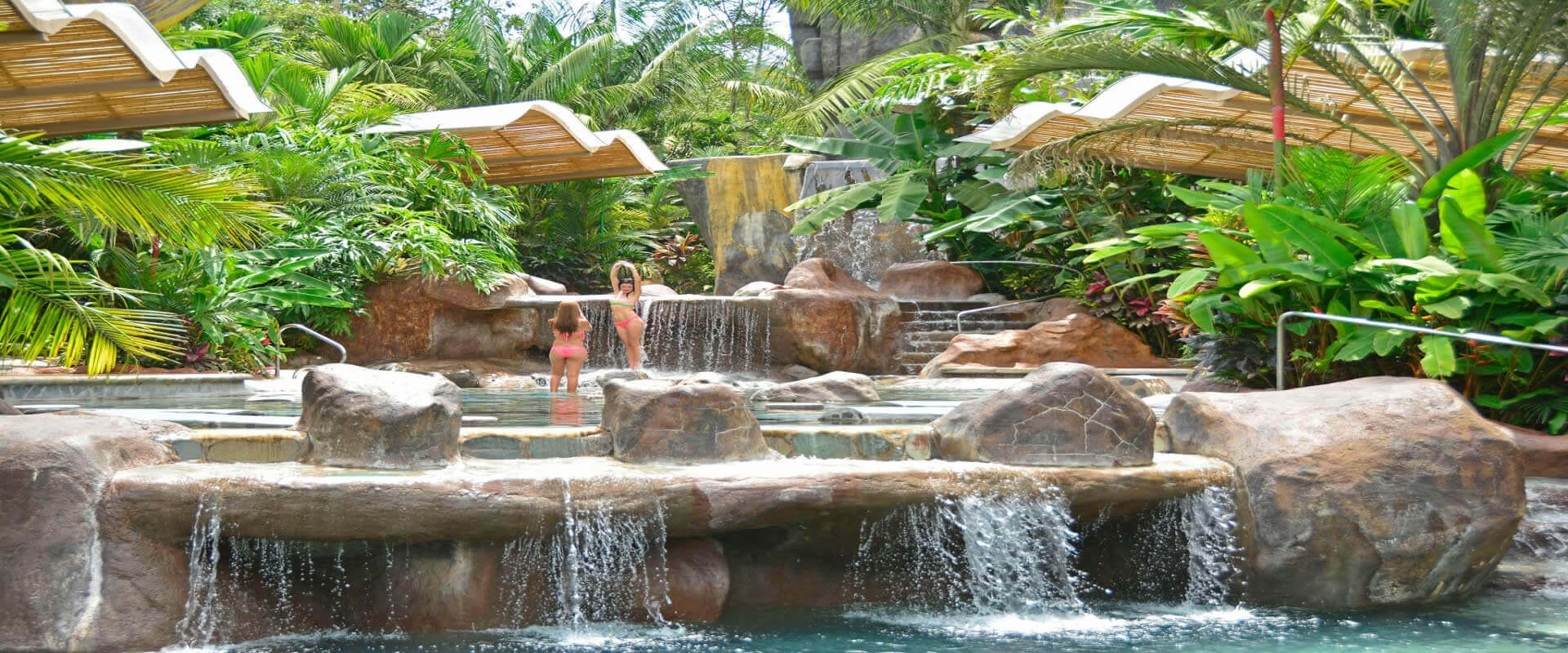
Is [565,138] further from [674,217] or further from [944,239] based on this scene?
[674,217]

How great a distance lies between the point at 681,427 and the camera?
5.33 metres

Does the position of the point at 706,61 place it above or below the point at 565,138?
above

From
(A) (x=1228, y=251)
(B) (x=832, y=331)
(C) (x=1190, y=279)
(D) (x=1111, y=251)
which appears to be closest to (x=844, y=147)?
(B) (x=832, y=331)

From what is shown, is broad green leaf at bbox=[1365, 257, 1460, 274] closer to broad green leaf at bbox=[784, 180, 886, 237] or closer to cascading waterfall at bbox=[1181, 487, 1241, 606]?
cascading waterfall at bbox=[1181, 487, 1241, 606]

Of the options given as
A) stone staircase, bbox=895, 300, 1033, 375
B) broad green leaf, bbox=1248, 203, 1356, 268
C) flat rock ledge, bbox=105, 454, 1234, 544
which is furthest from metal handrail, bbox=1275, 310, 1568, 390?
stone staircase, bbox=895, 300, 1033, 375

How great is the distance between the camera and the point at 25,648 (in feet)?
14.8

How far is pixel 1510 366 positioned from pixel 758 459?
3.95 meters

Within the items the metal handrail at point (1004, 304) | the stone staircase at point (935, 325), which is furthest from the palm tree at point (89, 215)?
the metal handrail at point (1004, 304)

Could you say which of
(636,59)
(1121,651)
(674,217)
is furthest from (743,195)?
(1121,651)

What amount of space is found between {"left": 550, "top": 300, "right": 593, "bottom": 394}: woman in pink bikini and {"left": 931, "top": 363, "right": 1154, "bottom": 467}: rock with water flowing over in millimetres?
5294

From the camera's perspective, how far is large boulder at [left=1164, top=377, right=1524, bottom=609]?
18.0ft

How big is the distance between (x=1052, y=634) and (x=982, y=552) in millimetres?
427

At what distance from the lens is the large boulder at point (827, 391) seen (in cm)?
930

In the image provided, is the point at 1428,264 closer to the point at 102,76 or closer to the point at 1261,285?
the point at 1261,285
